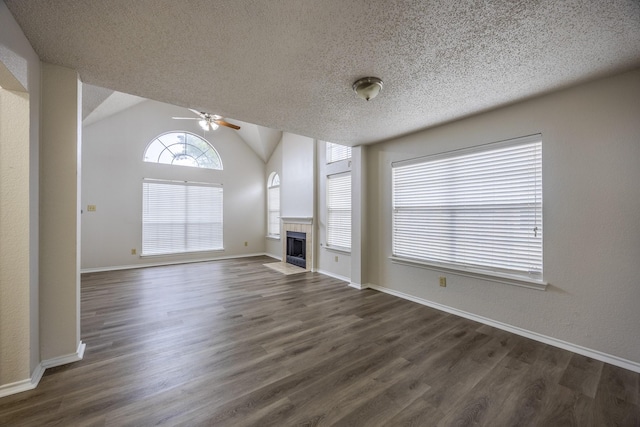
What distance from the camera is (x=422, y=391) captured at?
173 centimetres

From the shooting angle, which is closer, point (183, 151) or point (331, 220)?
point (331, 220)

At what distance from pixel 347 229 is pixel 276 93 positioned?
9.58 ft

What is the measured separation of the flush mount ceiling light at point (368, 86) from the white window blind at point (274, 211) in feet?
17.1

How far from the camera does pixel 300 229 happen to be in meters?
5.73

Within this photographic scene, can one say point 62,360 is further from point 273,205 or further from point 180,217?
point 273,205

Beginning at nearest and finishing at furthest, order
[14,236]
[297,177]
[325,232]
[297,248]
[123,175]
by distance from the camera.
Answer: [14,236]
[325,232]
[123,175]
[297,177]
[297,248]

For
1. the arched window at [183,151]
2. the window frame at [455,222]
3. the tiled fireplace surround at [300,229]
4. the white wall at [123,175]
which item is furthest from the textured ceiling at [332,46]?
the arched window at [183,151]

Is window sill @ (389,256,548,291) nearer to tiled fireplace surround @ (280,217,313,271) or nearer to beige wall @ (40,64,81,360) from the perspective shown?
tiled fireplace surround @ (280,217,313,271)

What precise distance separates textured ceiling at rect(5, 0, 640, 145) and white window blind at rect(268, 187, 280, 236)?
469 centimetres

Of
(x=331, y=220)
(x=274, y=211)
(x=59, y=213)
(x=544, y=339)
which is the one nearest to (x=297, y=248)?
(x=331, y=220)

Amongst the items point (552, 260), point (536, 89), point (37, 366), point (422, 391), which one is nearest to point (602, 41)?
point (536, 89)

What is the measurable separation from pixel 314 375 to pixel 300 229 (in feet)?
13.0

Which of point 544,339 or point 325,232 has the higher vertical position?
point 325,232

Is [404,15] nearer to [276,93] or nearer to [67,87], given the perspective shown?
[276,93]
